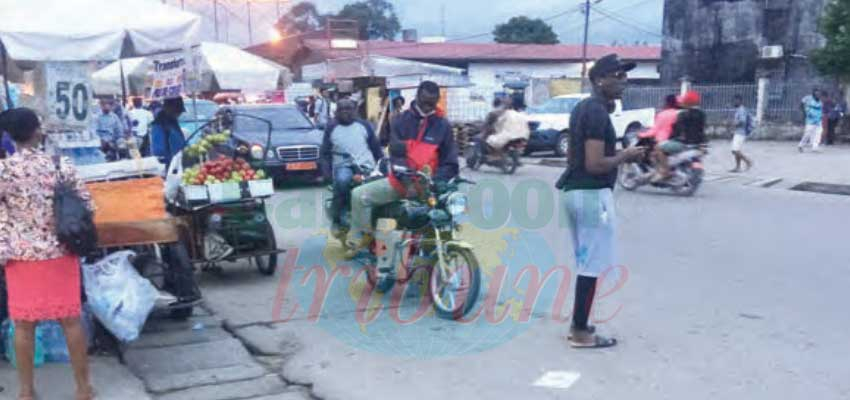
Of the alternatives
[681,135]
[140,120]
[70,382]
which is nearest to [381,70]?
[140,120]

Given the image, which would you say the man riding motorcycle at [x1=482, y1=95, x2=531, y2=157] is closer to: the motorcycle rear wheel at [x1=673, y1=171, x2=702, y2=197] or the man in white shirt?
the motorcycle rear wheel at [x1=673, y1=171, x2=702, y2=197]

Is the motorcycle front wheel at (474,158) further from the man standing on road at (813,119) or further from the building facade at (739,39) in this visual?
the building facade at (739,39)

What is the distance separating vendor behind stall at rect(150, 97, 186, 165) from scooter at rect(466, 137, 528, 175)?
10.1 m

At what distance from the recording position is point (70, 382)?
15.8 ft

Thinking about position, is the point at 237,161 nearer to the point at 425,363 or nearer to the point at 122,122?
the point at 425,363

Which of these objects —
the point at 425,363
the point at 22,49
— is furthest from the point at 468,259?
the point at 22,49

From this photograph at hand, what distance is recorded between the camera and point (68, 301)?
437 centimetres

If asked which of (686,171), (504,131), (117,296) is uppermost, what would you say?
(504,131)

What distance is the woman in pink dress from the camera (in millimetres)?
4227

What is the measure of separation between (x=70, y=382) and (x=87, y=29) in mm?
2887

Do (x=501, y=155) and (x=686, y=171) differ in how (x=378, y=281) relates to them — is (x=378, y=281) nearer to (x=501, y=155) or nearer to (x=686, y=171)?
(x=686, y=171)

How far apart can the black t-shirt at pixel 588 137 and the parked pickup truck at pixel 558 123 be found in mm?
16050

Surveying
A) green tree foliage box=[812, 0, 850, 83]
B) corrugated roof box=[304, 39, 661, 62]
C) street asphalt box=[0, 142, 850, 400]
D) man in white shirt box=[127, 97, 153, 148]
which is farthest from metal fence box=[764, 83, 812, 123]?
corrugated roof box=[304, 39, 661, 62]

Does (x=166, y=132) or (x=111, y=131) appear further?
(x=111, y=131)
